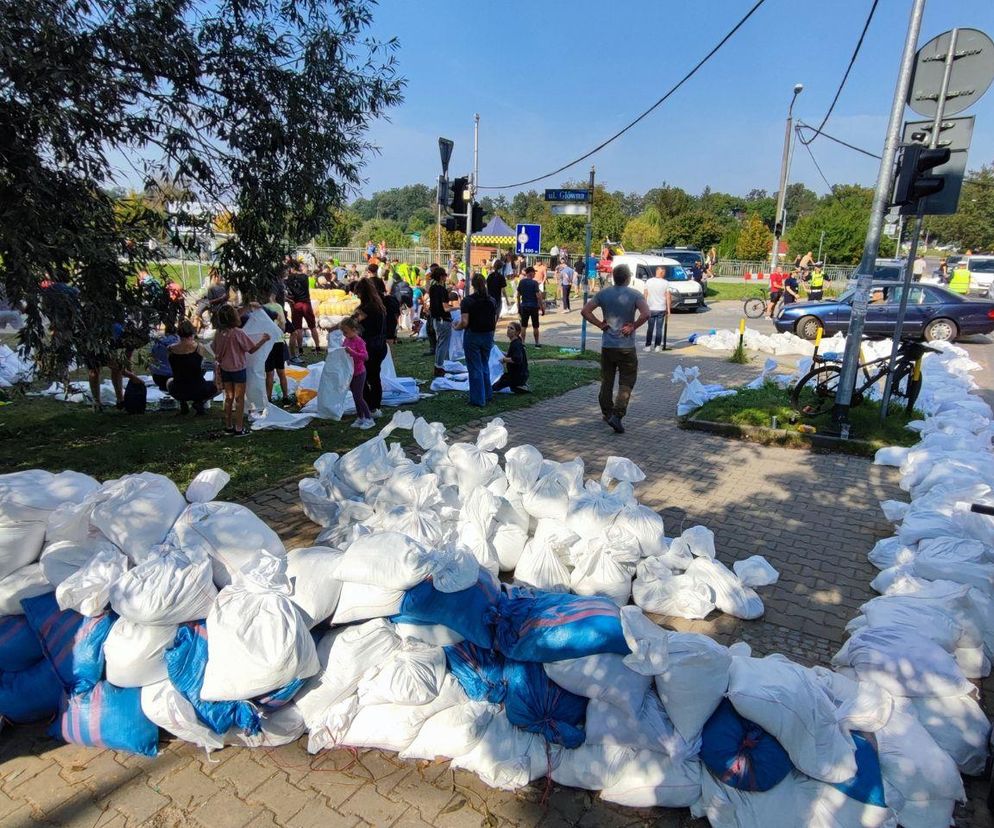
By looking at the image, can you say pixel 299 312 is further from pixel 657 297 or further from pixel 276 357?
pixel 657 297

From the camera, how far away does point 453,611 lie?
252 centimetres

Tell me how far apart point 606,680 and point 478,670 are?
528mm

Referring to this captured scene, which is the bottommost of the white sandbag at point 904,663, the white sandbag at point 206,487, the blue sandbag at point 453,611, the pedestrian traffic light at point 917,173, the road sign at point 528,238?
the white sandbag at point 904,663

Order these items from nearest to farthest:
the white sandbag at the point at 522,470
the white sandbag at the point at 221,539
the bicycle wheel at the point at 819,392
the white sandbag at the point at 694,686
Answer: the white sandbag at the point at 694,686, the white sandbag at the point at 221,539, the white sandbag at the point at 522,470, the bicycle wheel at the point at 819,392

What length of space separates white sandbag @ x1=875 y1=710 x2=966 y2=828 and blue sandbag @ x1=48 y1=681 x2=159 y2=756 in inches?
108

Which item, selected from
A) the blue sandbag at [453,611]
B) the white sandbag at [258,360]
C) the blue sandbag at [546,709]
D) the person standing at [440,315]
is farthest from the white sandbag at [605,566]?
the person standing at [440,315]

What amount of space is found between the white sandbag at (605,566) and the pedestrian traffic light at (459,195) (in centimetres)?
813

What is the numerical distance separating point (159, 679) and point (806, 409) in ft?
23.0

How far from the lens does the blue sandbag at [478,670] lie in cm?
246

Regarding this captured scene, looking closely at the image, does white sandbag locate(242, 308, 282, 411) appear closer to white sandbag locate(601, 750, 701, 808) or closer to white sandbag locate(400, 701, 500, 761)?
white sandbag locate(400, 701, 500, 761)

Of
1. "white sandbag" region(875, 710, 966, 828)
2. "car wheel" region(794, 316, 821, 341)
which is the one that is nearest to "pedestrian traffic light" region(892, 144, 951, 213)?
"white sandbag" region(875, 710, 966, 828)

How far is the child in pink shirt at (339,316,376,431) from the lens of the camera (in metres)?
6.89

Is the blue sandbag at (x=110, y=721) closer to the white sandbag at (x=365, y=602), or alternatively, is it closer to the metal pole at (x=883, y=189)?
the white sandbag at (x=365, y=602)

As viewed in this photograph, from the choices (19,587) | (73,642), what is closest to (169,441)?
(19,587)
